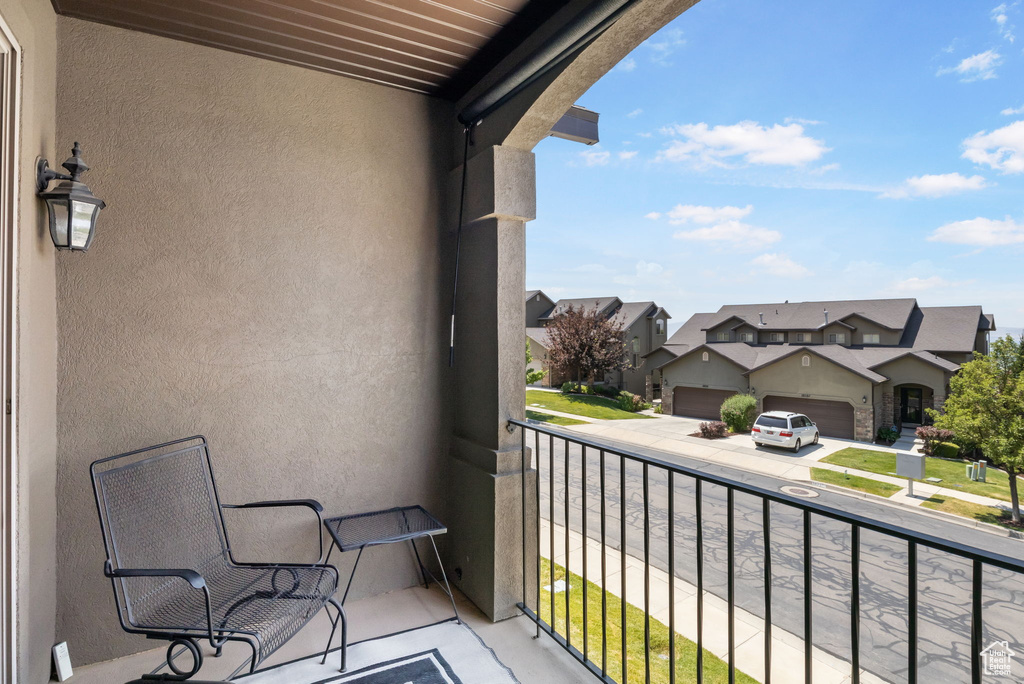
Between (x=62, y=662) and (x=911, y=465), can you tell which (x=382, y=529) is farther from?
(x=911, y=465)

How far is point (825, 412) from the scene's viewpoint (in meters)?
19.9

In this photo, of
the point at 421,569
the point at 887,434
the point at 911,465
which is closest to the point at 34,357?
the point at 421,569

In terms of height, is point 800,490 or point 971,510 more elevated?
point 800,490

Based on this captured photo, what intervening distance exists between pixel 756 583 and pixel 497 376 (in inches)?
250

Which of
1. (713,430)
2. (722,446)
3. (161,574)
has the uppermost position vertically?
(161,574)

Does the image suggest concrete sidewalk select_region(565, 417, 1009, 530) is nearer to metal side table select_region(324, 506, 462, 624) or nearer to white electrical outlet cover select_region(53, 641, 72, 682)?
metal side table select_region(324, 506, 462, 624)

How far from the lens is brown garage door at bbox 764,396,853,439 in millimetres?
19703

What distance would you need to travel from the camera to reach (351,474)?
2359 millimetres

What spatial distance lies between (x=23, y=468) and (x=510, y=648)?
69.3 inches

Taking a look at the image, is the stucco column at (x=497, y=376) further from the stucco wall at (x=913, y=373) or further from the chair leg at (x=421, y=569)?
the stucco wall at (x=913, y=373)

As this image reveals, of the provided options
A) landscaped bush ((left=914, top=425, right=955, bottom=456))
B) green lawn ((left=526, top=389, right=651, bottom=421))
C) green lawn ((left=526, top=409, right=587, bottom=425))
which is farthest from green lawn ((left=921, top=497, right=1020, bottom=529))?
green lawn ((left=526, top=389, right=651, bottom=421))

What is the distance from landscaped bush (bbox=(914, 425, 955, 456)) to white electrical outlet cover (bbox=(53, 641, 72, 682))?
22.9m

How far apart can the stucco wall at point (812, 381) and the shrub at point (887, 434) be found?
1.23 meters

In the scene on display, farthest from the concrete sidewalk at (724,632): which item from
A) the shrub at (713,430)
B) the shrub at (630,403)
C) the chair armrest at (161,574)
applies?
the shrub at (630,403)
